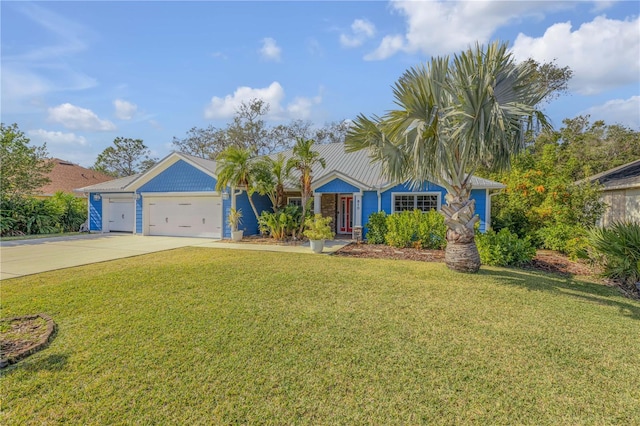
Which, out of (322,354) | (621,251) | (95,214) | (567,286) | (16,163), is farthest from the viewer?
(95,214)

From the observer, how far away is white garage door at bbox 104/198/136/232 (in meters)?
18.5

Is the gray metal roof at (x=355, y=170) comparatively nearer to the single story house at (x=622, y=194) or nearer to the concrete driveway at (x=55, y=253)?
the single story house at (x=622, y=194)

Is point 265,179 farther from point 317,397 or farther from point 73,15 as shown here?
point 317,397

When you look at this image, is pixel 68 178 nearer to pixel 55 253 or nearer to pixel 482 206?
pixel 55 253

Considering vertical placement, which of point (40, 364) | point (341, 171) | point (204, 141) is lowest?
point (40, 364)

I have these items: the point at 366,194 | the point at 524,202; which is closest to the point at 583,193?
the point at 524,202

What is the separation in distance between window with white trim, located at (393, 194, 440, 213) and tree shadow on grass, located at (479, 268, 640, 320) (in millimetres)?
5784

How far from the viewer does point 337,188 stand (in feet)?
47.8

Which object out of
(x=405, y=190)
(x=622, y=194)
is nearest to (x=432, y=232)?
(x=405, y=190)

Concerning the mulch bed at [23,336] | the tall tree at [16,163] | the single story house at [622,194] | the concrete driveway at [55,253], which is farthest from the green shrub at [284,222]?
the tall tree at [16,163]

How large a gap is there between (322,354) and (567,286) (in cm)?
663

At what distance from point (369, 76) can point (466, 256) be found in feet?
26.1

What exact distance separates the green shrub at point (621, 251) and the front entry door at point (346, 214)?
35.4 feet

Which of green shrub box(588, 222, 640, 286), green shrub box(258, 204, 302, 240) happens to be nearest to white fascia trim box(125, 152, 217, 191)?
green shrub box(258, 204, 302, 240)
